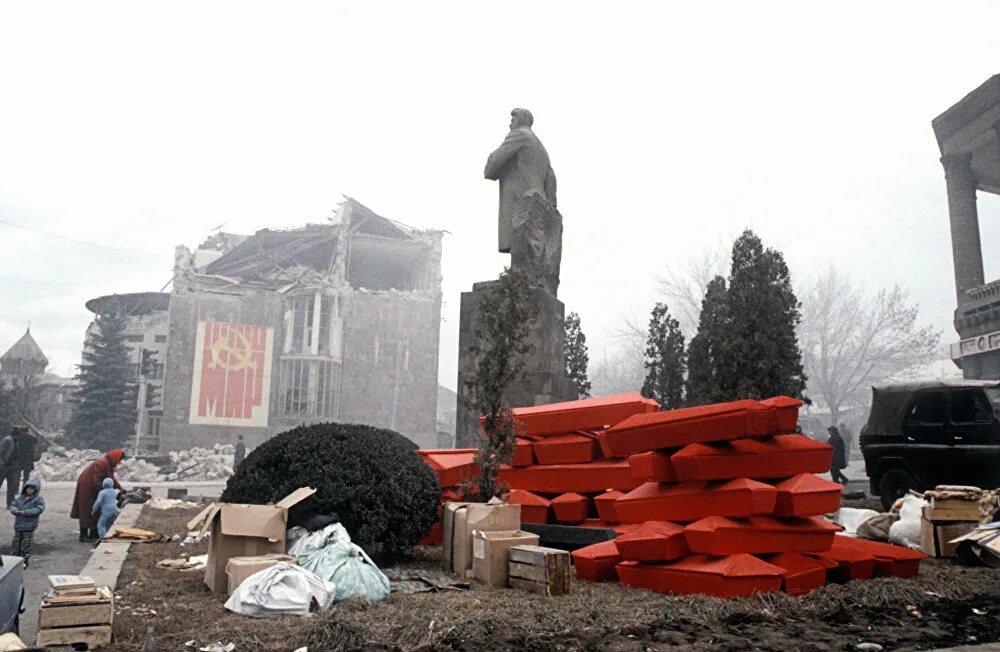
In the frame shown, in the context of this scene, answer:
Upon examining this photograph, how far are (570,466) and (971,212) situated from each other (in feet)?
82.2

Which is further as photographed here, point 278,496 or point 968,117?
point 968,117

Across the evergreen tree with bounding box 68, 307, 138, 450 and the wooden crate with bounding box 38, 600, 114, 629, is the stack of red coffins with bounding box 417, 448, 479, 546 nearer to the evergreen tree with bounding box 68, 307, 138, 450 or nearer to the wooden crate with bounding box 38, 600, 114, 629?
the wooden crate with bounding box 38, 600, 114, 629

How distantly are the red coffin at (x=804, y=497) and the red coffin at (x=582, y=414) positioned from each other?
2.25 m

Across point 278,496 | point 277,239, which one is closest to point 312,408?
point 277,239

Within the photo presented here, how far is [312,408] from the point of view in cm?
4003

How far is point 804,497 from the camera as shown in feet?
18.3

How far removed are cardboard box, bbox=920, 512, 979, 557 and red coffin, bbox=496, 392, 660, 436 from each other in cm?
298

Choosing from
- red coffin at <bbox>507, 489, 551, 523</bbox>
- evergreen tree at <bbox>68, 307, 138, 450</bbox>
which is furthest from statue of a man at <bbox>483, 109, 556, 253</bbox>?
evergreen tree at <bbox>68, 307, 138, 450</bbox>

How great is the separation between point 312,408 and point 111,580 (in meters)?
34.9

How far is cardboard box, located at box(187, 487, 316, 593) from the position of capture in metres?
5.60

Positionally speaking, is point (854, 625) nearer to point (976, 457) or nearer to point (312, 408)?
point (976, 457)

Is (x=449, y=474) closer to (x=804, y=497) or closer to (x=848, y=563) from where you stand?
(x=804, y=497)

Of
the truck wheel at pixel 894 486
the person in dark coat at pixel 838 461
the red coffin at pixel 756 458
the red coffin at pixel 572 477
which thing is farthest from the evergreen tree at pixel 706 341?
the red coffin at pixel 756 458

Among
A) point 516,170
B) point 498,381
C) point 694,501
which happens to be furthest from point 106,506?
point 694,501
